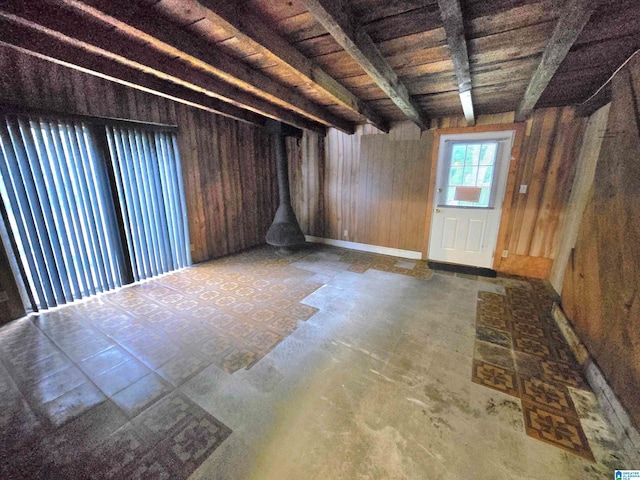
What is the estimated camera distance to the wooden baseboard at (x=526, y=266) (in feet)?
11.3

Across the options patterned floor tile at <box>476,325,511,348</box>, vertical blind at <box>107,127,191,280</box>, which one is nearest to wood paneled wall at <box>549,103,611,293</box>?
patterned floor tile at <box>476,325,511,348</box>

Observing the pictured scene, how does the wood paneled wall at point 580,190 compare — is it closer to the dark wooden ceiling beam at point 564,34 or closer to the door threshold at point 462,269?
the door threshold at point 462,269

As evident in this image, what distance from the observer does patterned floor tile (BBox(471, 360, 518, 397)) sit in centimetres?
171

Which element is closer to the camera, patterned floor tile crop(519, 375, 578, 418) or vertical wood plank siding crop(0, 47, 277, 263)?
patterned floor tile crop(519, 375, 578, 418)

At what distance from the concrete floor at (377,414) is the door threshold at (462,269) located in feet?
4.77

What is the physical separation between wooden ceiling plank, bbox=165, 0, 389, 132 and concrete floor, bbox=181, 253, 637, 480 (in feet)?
7.09

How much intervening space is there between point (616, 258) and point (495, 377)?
1.16 metres

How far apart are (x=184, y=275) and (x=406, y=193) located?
12.1 feet

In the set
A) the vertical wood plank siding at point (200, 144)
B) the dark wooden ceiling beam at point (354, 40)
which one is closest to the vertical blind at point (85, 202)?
the vertical wood plank siding at point (200, 144)

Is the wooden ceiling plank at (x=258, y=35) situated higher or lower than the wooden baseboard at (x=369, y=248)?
higher

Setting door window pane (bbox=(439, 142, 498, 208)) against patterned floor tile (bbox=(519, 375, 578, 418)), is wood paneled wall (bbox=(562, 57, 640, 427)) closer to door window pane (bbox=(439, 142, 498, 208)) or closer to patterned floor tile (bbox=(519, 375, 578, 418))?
patterned floor tile (bbox=(519, 375, 578, 418))

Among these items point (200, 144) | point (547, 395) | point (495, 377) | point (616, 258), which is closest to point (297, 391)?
point (495, 377)

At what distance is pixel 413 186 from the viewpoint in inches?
162

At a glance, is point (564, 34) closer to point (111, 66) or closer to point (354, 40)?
point (354, 40)
